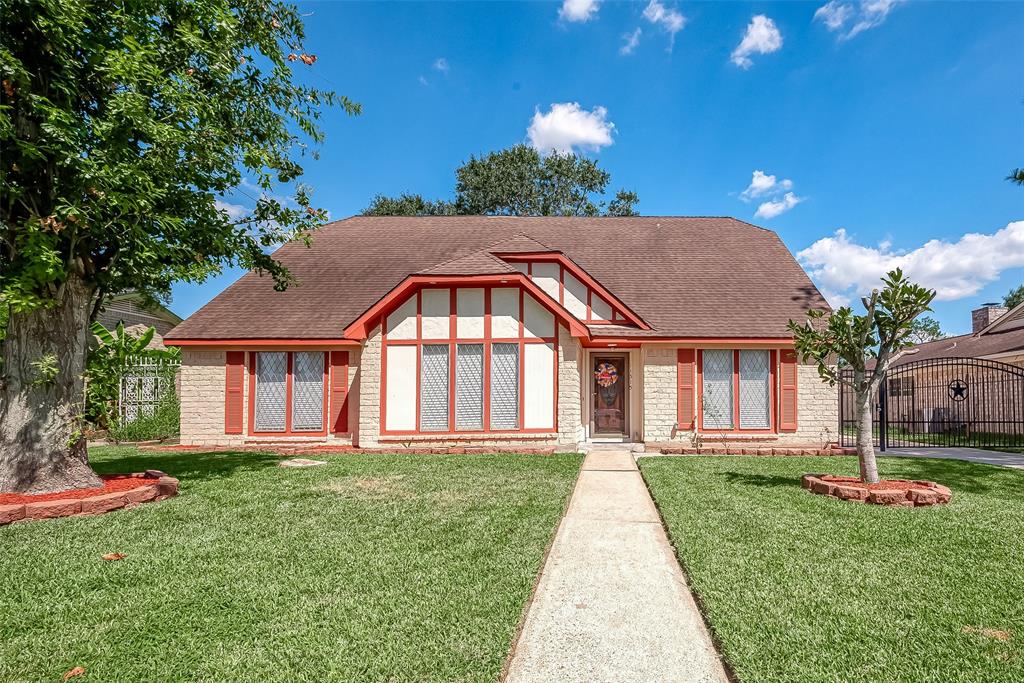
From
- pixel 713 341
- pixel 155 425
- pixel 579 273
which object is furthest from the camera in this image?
pixel 155 425

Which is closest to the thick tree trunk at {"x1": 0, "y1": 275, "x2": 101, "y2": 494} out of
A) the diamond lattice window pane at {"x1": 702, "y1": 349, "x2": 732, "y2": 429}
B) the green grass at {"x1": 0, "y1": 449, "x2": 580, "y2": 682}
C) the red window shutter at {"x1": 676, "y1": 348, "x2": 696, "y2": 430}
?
the green grass at {"x1": 0, "y1": 449, "x2": 580, "y2": 682}

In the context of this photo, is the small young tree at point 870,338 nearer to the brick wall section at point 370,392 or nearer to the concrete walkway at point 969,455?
the concrete walkway at point 969,455

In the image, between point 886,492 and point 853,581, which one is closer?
point 853,581

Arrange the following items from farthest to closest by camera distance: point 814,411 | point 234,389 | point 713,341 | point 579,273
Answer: point 579,273, point 234,389, point 814,411, point 713,341

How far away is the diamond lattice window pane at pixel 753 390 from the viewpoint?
41.9 ft

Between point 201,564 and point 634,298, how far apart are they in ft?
39.2

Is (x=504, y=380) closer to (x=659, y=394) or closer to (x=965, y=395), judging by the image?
(x=659, y=394)

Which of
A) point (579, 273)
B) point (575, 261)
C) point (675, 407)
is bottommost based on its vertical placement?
point (675, 407)

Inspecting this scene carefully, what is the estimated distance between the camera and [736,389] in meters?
12.8

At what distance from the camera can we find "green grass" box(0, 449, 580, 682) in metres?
3.03

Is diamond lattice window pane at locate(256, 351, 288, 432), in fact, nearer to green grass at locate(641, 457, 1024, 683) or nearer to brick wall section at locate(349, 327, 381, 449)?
brick wall section at locate(349, 327, 381, 449)

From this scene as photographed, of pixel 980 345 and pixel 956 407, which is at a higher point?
pixel 980 345

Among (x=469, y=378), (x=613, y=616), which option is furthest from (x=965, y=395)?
(x=613, y=616)

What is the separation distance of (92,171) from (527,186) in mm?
27145
